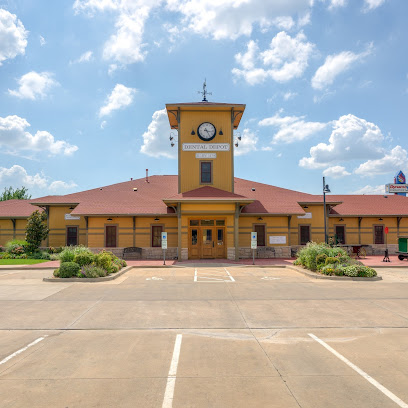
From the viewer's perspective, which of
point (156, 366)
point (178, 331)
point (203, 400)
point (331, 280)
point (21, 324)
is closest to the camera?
point (203, 400)

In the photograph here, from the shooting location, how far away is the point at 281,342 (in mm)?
6797

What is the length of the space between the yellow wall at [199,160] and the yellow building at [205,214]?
0.07 metres

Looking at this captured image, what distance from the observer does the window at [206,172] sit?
80.8 ft

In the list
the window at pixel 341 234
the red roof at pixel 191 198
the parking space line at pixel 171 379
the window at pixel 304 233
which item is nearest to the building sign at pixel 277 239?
the red roof at pixel 191 198

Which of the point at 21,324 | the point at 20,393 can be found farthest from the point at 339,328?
the point at 21,324

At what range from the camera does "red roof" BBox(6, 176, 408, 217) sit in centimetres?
2425

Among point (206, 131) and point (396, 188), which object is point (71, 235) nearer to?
point (206, 131)

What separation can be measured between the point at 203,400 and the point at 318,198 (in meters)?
25.2

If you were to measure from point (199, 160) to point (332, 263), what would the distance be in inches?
476

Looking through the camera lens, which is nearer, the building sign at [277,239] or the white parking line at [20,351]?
the white parking line at [20,351]

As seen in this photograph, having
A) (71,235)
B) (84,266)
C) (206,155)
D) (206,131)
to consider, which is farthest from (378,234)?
(71,235)

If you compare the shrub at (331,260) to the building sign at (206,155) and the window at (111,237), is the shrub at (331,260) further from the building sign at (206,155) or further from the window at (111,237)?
the window at (111,237)

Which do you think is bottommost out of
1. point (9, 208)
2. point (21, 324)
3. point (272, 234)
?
point (21, 324)

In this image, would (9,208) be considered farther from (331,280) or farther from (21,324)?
(331,280)
